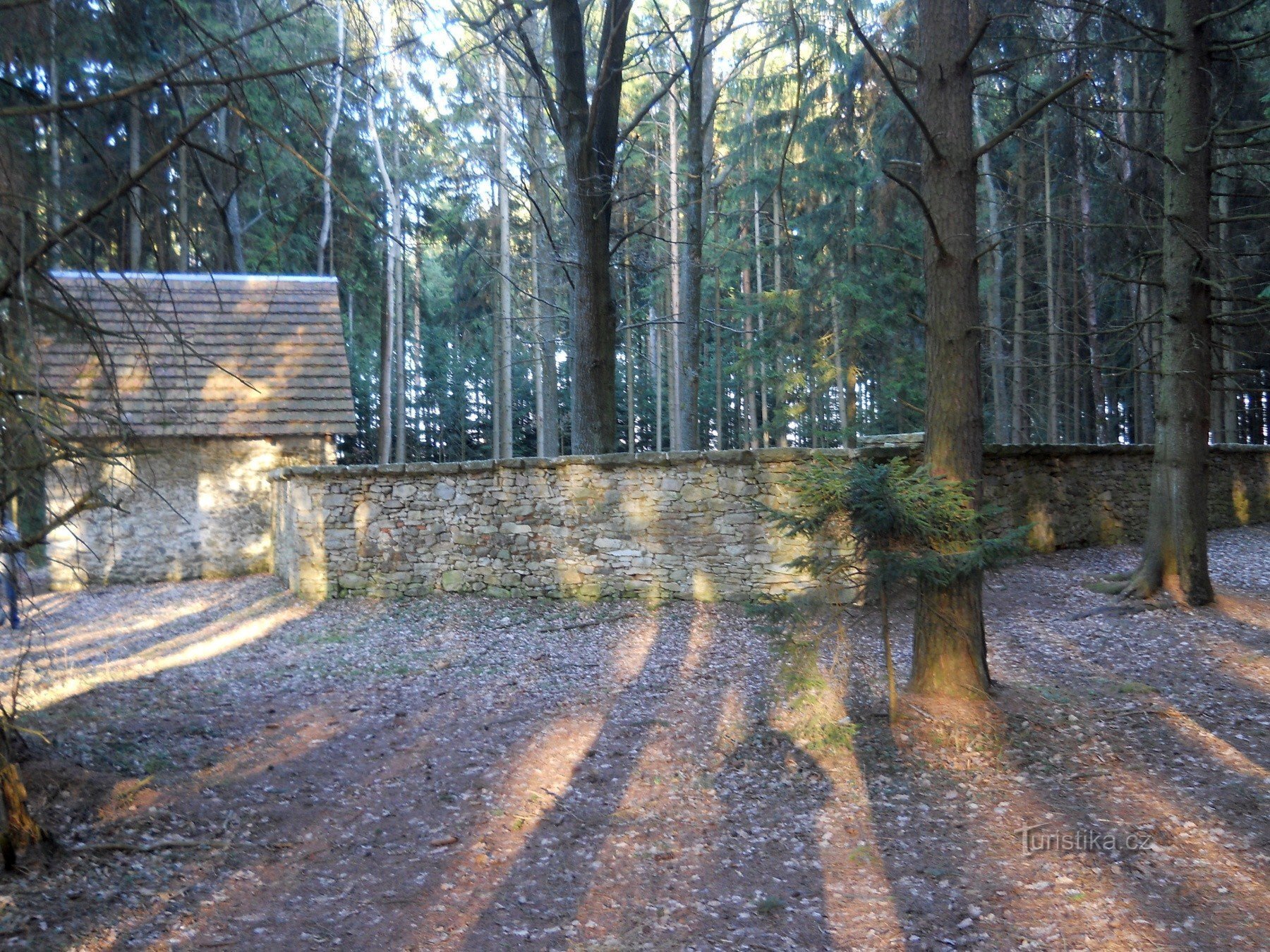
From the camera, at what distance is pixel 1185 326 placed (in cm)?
929

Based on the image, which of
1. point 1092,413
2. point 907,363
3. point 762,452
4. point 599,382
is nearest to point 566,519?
point 599,382

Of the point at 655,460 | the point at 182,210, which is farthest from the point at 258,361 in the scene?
the point at 182,210

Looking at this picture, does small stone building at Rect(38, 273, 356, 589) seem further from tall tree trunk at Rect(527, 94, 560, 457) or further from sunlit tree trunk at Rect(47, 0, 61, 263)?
sunlit tree trunk at Rect(47, 0, 61, 263)

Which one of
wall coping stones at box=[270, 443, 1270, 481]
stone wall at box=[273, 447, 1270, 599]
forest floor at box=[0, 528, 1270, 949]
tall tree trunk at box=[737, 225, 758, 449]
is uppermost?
tall tree trunk at box=[737, 225, 758, 449]

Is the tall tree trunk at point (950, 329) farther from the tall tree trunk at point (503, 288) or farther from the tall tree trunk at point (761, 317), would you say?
the tall tree trunk at point (503, 288)

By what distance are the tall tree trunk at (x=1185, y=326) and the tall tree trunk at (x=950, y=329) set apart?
4080 millimetres

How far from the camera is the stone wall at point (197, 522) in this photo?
15.7 meters

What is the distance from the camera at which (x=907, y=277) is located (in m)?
19.7

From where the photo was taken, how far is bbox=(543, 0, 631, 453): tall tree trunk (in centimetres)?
1126

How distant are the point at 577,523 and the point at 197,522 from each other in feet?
27.7

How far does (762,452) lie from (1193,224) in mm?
5151

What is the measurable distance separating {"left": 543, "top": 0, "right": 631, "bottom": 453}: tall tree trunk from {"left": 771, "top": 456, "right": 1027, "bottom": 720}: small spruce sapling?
5.76 meters

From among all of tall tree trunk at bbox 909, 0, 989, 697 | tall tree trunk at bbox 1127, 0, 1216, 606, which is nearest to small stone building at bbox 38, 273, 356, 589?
tall tree trunk at bbox 909, 0, 989, 697

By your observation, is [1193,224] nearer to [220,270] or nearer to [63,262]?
[63,262]
